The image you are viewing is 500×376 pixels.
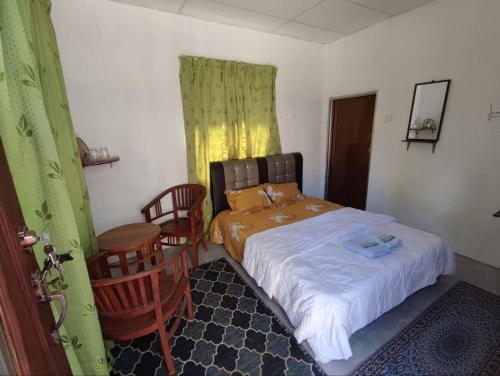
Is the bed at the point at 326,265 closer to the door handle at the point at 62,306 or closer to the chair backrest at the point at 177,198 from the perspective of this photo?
the chair backrest at the point at 177,198

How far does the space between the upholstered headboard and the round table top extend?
1.12 m

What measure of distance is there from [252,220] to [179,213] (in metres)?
1.00

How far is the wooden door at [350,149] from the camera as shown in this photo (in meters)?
3.58

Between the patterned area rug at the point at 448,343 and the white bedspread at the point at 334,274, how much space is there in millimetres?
213

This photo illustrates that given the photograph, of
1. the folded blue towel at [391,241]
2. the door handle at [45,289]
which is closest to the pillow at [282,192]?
the folded blue towel at [391,241]

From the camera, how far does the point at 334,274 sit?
1687 mm

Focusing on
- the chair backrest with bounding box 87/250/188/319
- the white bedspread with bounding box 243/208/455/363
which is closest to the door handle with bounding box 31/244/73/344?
the chair backrest with bounding box 87/250/188/319

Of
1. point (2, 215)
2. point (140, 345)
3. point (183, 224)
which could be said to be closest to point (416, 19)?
point (183, 224)

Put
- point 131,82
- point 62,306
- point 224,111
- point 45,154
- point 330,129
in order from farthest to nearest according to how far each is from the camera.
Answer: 1. point 330,129
2. point 224,111
3. point 131,82
4. point 45,154
5. point 62,306

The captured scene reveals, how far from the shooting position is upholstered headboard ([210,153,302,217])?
10.3ft

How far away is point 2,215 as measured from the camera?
0.63m

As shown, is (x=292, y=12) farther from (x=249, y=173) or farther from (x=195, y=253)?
(x=195, y=253)

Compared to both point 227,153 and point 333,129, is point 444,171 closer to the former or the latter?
point 333,129

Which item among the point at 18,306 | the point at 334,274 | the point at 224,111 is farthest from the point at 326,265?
the point at 224,111
